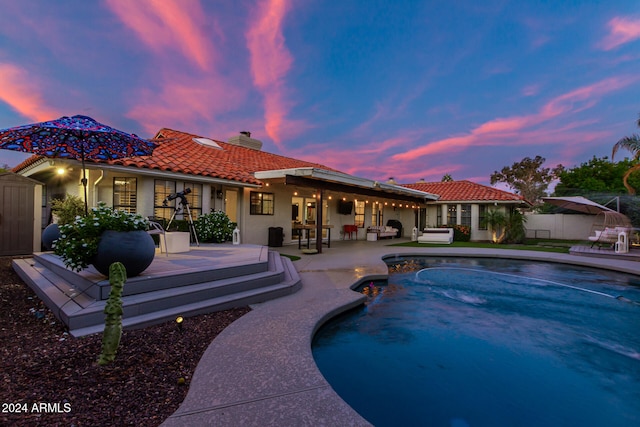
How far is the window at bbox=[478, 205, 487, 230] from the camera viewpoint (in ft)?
57.0

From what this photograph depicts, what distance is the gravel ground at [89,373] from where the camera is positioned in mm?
2039

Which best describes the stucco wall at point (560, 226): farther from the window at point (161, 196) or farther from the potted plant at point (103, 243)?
the potted plant at point (103, 243)

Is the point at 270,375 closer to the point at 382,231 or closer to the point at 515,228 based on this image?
the point at 382,231

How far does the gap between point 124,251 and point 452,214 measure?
19041 millimetres

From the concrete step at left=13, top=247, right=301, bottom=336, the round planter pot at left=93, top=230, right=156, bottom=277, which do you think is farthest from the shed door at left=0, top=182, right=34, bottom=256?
the round planter pot at left=93, top=230, right=156, bottom=277

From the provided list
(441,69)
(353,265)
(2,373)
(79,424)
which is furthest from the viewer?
(441,69)

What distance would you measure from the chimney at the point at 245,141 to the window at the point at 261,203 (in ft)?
19.4

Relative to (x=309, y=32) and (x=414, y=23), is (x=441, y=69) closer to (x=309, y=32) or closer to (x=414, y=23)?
(x=414, y=23)

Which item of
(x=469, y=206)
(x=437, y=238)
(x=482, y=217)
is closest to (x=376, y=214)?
(x=437, y=238)

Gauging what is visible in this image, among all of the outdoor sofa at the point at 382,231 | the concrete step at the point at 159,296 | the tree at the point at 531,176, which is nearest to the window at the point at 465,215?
the outdoor sofa at the point at 382,231

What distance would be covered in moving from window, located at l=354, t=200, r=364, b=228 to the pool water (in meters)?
10.9

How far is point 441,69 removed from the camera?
44.3 feet

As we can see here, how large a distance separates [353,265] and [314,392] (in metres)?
6.21

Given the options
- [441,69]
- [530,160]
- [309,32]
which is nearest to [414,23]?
[441,69]
